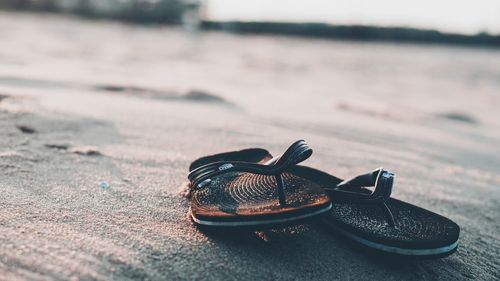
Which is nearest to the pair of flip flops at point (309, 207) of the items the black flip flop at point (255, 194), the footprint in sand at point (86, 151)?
the black flip flop at point (255, 194)

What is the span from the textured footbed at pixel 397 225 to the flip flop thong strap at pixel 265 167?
0.15 meters

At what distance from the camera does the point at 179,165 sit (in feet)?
5.84

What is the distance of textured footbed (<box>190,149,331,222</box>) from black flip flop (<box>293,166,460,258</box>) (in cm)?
11

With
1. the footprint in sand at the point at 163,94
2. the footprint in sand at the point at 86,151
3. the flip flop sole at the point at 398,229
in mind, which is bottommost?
the footprint in sand at the point at 163,94

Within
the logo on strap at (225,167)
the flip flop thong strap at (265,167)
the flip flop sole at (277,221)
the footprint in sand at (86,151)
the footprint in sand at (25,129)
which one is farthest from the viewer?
the footprint in sand at (25,129)

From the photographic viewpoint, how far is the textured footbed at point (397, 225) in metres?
1.17

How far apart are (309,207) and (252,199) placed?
18cm

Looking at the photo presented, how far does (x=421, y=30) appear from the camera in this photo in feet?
50.0

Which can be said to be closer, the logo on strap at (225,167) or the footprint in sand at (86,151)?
the logo on strap at (225,167)

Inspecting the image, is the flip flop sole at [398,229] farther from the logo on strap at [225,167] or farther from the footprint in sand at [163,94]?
the footprint in sand at [163,94]

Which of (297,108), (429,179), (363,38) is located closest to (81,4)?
(363,38)

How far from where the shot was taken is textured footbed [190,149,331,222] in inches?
44.3

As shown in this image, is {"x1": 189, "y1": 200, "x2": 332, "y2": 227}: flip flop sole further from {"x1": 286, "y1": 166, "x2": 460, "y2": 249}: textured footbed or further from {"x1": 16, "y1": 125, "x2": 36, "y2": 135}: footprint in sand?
{"x1": 16, "y1": 125, "x2": 36, "y2": 135}: footprint in sand

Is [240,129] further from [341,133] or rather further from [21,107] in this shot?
[21,107]
